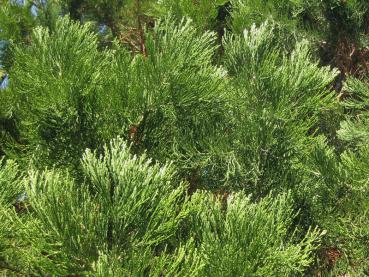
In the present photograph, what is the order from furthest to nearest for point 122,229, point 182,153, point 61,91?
point 182,153
point 61,91
point 122,229

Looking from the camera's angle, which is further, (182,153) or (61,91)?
(182,153)

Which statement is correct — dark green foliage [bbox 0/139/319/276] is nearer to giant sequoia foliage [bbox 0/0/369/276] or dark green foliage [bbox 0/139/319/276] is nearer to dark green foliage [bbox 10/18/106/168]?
giant sequoia foliage [bbox 0/0/369/276]

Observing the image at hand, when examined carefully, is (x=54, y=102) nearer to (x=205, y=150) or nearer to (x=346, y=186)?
(x=205, y=150)

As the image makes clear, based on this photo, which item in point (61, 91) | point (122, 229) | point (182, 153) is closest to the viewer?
point (122, 229)

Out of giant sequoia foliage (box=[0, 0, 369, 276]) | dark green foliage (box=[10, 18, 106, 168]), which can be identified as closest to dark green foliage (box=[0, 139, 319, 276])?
giant sequoia foliage (box=[0, 0, 369, 276])

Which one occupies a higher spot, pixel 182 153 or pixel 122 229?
pixel 182 153

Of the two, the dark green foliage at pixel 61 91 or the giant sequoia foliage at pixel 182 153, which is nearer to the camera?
the giant sequoia foliage at pixel 182 153

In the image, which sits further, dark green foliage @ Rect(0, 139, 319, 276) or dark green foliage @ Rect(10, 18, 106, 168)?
dark green foliage @ Rect(10, 18, 106, 168)

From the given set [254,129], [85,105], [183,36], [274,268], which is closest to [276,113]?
[254,129]

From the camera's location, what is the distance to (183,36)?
1.88 metres

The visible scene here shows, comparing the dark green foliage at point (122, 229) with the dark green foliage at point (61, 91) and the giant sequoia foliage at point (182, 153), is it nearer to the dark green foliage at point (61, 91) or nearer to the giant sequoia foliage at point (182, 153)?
the giant sequoia foliage at point (182, 153)

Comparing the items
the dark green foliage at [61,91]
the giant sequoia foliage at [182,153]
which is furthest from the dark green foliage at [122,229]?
the dark green foliage at [61,91]

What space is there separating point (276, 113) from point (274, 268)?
0.66m

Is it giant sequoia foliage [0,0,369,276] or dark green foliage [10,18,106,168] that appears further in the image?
dark green foliage [10,18,106,168]
